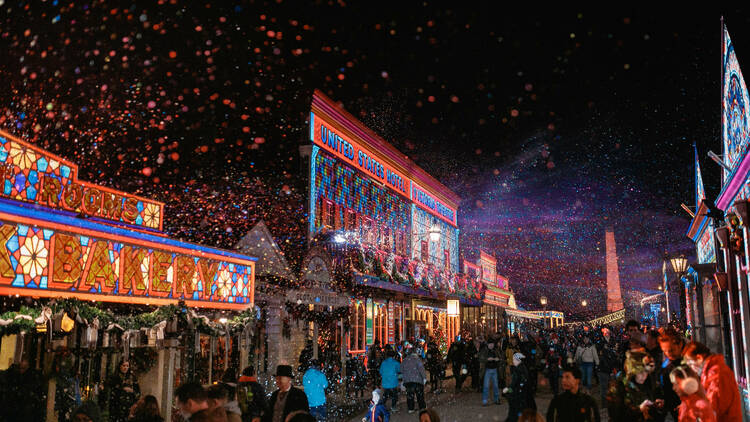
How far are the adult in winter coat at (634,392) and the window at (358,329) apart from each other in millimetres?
18840

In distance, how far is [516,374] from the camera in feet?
43.1

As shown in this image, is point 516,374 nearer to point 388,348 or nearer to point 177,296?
Answer: point 388,348

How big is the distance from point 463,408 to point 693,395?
1130 centimetres

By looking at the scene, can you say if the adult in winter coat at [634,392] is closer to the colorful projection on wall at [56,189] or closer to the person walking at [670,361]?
the person walking at [670,361]

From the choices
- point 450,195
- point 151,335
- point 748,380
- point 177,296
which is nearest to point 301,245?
point 177,296

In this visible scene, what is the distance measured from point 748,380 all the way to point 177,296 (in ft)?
35.1

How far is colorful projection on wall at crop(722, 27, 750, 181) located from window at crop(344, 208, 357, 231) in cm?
1567

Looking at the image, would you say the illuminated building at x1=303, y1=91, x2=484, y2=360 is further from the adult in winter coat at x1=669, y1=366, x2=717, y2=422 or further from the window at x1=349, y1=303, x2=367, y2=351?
the adult in winter coat at x1=669, y1=366, x2=717, y2=422

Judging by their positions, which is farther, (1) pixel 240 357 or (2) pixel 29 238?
(1) pixel 240 357

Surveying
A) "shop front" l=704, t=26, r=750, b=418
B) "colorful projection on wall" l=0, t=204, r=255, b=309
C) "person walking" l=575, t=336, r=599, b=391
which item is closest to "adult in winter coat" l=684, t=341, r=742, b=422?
"shop front" l=704, t=26, r=750, b=418

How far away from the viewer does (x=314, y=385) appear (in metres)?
10.2

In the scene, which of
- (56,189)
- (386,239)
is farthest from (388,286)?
A: (56,189)

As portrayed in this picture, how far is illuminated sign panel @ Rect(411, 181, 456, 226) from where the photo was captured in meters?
36.0

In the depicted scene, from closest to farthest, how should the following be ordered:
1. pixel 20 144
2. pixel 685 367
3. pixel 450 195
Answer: pixel 685 367 < pixel 20 144 < pixel 450 195
